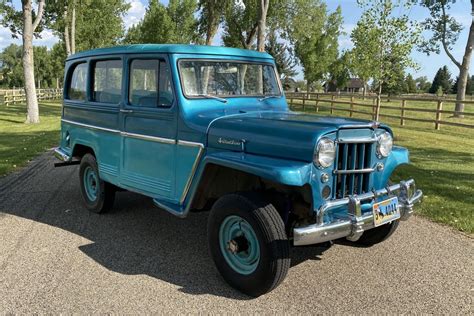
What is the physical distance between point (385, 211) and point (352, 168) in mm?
445

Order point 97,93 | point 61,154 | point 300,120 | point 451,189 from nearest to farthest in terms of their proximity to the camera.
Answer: point 300,120
point 97,93
point 61,154
point 451,189

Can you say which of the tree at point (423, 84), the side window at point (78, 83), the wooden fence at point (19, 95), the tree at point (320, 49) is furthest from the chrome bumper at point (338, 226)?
the tree at point (423, 84)

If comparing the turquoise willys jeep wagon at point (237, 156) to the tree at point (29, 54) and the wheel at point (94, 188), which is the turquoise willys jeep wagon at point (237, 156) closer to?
the wheel at point (94, 188)

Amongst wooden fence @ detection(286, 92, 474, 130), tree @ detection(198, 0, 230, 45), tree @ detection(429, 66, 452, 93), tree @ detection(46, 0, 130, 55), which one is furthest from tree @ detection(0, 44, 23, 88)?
tree @ detection(429, 66, 452, 93)

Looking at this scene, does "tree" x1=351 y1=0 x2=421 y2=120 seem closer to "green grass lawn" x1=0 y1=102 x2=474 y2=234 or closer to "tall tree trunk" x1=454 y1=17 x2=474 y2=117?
"green grass lawn" x1=0 y1=102 x2=474 y2=234

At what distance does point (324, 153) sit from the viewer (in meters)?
3.43

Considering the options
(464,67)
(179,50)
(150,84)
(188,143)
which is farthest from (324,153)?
(464,67)

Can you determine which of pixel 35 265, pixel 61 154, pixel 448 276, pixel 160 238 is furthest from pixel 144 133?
pixel 448 276

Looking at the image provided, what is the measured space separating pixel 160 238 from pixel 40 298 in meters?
1.59

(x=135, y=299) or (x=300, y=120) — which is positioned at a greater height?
(x=300, y=120)

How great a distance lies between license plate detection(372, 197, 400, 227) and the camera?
3.55 metres

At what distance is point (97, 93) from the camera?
557 centimetres

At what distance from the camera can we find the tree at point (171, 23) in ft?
106

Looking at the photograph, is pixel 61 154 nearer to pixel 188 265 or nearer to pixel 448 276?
pixel 188 265
